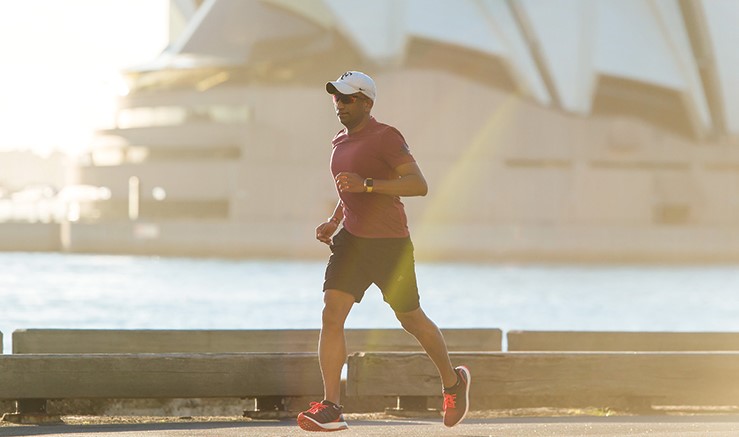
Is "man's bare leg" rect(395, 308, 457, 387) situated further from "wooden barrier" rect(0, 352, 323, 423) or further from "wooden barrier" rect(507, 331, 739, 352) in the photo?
"wooden barrier" rect(507, 331, 739, 352)

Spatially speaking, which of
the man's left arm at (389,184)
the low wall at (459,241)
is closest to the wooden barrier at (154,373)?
the man's left arm at (389,184)

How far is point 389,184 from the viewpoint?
6.66m

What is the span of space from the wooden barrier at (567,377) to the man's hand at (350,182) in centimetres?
170

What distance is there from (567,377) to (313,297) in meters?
29.3

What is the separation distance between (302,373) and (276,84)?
62955mm

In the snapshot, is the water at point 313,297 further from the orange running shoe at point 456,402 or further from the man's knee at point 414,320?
the man's knee at point 414,320

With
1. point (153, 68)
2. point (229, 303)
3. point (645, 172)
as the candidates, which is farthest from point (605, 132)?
point (229, 303)

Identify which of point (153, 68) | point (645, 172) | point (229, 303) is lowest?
point (229, 303)

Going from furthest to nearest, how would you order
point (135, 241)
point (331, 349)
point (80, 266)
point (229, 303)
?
point (135, 241), point (80, 266), point (229, 303), point (331, 349)

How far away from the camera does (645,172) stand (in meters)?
71.5

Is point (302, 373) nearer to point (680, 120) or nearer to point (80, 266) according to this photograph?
point (80, 266)

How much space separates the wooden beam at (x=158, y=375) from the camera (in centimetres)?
784

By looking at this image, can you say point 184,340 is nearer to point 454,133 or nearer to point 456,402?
point 456,402

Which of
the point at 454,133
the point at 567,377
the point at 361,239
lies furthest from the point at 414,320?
the point at 454,133
